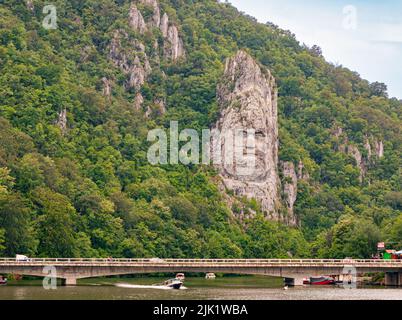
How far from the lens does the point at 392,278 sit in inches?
6511

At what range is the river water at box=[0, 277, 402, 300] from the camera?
128000mm

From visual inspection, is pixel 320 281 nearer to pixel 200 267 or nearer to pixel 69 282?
pixel 200 267

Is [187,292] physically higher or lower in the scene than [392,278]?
lower

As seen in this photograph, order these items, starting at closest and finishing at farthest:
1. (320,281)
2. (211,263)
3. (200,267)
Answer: (200,267) → (211,263) → (320,281)

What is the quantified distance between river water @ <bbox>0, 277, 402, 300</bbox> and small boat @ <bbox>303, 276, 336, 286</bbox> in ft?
24.1

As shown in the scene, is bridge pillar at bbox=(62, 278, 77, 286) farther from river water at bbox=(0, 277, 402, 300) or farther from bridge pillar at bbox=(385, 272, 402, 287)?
bridge pillar at bbox=(385, 272, 402, 287)

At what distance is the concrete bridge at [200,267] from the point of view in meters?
151

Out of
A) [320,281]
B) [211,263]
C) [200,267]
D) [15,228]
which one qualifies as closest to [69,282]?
[200,267]

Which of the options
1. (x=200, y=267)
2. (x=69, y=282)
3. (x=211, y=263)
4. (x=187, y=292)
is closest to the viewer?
(x=187, y=292)

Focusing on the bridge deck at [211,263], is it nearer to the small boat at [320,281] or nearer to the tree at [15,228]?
the small boat at [320,281]

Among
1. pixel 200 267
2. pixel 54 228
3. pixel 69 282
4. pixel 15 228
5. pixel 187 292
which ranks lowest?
pixel 187 292

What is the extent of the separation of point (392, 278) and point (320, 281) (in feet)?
31.0

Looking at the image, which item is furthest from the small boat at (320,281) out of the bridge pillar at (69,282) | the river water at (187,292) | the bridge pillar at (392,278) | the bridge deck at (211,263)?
the bridge pillar at (69,282)
